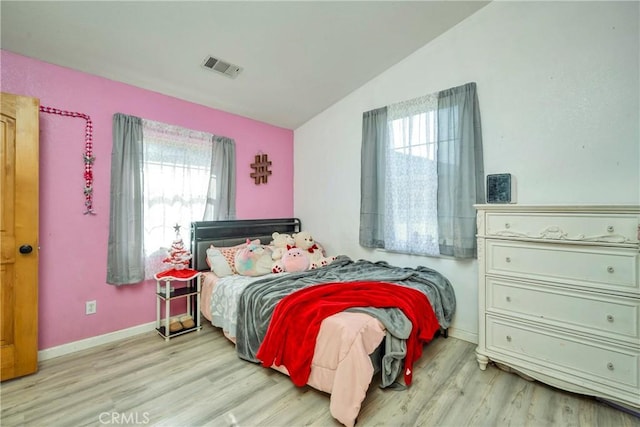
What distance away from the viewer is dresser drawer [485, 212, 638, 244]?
5.33ft


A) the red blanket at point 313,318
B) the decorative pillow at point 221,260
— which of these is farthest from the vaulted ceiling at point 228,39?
the red blanket at point 313,318

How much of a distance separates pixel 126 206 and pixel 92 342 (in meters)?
1.23

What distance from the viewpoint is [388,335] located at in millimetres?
1794

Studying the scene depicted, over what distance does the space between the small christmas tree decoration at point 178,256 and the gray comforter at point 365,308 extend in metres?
0.83

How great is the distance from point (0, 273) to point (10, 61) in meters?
1.57

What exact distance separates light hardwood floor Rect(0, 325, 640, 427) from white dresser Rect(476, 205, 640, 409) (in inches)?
6.5

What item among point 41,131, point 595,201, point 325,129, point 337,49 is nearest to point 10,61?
point 41,131

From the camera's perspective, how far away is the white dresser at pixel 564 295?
1626 mm

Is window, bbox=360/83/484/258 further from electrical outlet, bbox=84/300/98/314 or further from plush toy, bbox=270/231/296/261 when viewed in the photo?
electrical outlet, bbox=84/300/98/314

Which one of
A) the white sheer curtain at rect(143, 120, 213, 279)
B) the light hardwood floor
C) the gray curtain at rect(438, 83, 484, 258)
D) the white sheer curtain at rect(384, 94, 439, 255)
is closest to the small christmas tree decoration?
the white sheer curtain at rect(143, 120, 213, 279)

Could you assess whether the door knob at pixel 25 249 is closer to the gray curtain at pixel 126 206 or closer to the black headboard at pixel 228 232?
the gray curtain at pixel 126 206

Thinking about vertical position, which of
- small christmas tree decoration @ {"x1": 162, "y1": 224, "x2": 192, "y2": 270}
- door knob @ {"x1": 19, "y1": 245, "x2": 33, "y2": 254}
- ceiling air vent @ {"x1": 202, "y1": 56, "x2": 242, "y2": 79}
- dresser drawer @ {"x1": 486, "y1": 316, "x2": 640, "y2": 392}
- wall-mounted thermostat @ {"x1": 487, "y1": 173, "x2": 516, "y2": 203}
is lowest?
dresser drawer @ {"x1": 486, "y1": 316, "x2": 640, "y2": 392}

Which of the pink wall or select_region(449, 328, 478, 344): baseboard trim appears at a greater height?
the pink wall

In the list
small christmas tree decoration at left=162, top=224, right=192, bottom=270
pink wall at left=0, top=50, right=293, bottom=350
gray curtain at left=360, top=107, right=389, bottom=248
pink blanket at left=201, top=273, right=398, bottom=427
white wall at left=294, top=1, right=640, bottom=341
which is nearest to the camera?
pink blanket at left=201, top=273, right=398, bottom=427
